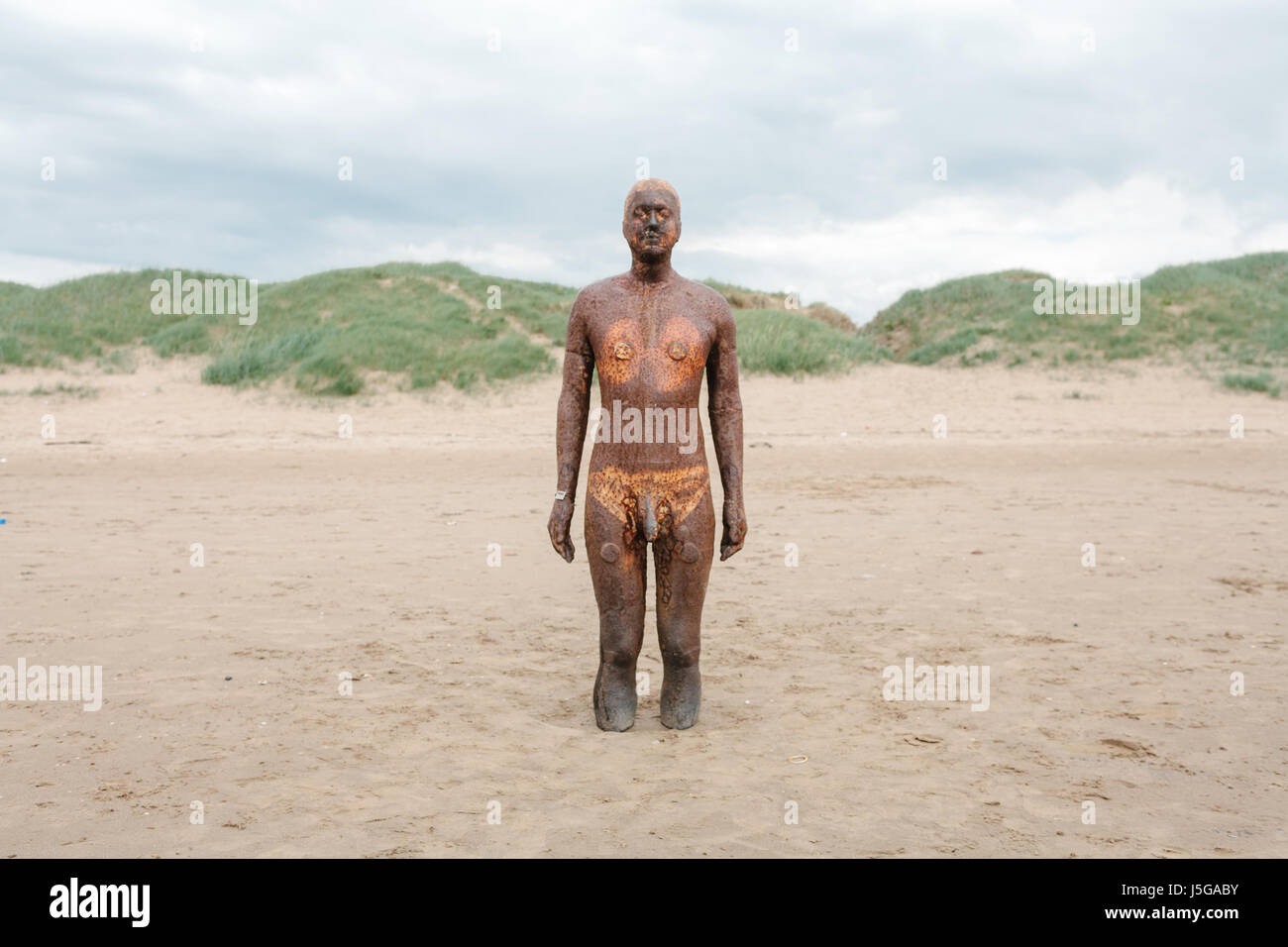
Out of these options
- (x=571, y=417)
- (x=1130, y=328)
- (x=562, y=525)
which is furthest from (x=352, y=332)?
(x=562, y=525)

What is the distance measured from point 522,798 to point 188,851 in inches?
41.9

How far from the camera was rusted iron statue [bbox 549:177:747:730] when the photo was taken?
4.31 metres

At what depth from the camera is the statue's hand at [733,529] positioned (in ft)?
14.9

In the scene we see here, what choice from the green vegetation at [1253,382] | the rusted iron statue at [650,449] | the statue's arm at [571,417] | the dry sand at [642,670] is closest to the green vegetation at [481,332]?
the green vegetation at [1253,382]

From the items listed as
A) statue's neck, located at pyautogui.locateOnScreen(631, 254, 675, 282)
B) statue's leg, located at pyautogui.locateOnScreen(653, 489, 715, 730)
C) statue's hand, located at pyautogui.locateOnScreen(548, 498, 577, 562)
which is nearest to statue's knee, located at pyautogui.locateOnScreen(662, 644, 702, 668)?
statue's leg, located at pyautogui.locateOnScreen(653, 489, 715, 730)

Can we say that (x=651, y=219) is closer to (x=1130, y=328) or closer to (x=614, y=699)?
(x=614, y=699)

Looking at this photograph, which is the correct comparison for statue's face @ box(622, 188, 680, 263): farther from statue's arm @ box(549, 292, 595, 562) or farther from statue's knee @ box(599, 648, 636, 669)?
statue's knee @ box(599, 648, 636, 669)

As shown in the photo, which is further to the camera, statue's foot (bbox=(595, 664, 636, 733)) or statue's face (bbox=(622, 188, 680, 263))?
statue's foot (bbox=(595, 664, 636, 733))

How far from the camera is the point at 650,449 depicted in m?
4.30

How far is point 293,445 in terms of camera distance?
50.7ft

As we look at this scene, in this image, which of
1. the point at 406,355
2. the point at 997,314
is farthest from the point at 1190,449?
the point at 406,355

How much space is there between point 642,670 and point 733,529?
126cm

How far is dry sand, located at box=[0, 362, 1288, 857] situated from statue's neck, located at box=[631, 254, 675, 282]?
1.89 meters

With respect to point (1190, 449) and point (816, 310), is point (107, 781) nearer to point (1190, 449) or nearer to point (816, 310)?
point (1190, 449)
